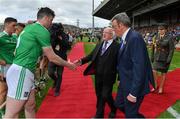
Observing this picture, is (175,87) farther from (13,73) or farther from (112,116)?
(13,73)

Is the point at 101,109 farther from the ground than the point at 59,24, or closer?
closer

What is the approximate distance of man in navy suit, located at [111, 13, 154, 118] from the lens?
16.5 feet

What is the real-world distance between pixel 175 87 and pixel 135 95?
21.6 ft

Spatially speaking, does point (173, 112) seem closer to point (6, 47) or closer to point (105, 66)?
point (105, 66)

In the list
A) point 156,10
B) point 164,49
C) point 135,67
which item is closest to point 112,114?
point 135,67

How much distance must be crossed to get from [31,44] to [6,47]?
6.88 ft

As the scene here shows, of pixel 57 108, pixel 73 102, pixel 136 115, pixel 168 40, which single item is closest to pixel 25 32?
pixel 136 115

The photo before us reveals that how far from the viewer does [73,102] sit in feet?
30.1

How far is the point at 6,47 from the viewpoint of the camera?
706 centimetres

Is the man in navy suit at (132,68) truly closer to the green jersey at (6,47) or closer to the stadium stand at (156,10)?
the green jersey at (6,47)

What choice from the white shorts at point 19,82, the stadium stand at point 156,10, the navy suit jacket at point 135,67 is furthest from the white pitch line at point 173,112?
the stadium stand at point 156,10

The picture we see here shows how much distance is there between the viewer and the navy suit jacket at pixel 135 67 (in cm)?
502

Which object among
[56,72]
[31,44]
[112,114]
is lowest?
A: [112,114]

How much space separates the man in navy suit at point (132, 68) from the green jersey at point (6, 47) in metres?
2.35
